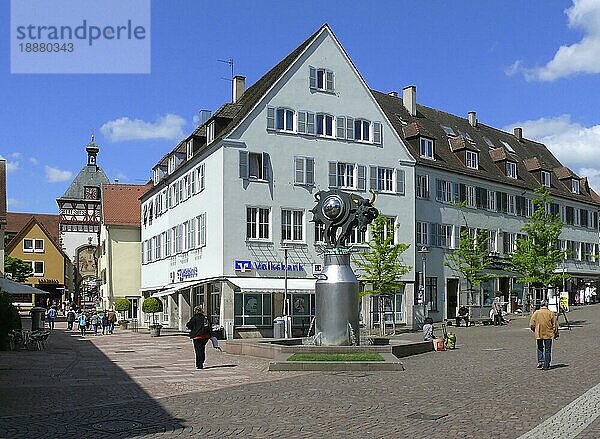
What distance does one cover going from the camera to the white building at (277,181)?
4416 centimetres

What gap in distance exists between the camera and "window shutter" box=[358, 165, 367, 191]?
49.2 metres

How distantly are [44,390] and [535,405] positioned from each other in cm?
1028

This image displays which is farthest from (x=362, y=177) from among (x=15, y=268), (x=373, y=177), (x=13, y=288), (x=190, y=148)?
(x=15, y=268)

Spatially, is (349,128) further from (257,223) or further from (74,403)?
(74,403)

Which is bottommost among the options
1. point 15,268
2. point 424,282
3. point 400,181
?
point 424,282

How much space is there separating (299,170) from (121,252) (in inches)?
1229

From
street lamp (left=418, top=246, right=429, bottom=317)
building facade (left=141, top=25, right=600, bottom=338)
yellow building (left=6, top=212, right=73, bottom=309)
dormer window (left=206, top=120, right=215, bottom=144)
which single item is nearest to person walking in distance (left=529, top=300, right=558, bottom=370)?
building facade (left=141, top=25, right=600, bottom=338)

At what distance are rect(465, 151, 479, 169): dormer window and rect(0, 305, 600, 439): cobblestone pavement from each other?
3379 centimetres

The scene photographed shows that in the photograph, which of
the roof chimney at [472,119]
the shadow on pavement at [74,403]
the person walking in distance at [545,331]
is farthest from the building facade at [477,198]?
the shadow on pavement at [74,403]

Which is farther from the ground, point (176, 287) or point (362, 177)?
point (362, 177)

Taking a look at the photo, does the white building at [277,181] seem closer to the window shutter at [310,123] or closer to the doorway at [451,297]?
the window shutter at [310,123]

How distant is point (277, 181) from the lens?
45.9m

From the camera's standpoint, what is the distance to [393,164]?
5069cm

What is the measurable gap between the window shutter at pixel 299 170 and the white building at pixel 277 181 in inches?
2.2
